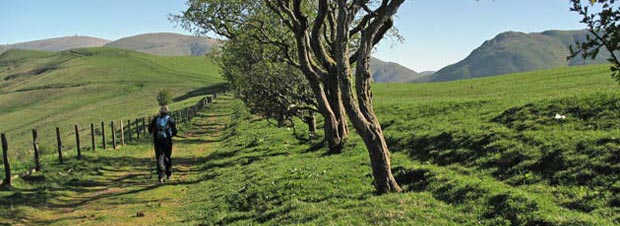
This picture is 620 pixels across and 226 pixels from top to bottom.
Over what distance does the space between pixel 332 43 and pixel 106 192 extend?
453 inches

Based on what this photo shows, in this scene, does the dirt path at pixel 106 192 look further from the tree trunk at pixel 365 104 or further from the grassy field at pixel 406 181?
the tree trunk at pixel 365 104

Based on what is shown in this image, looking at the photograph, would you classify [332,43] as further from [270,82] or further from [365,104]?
[365,104]

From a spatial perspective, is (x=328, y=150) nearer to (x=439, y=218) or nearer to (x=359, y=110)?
(x=359, y=110)

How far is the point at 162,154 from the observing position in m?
21.2

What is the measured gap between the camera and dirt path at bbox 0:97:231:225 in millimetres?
15633

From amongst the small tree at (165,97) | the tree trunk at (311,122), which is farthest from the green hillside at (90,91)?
the tree trunk at (311,122)

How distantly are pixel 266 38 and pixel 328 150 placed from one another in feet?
25.1

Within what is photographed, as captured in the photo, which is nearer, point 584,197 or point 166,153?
point 584,197

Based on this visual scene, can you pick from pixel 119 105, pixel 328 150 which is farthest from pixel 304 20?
pixel 119 105

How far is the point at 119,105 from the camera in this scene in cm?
9225

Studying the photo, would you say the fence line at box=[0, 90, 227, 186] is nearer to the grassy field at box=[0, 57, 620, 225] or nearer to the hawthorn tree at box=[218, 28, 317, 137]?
the grassy field at box=[0, 57, 620, 225]

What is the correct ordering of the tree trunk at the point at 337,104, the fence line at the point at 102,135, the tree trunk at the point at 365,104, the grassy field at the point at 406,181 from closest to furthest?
the grassy field at the point at 406,181, the tree trunk at the point at 365,104, the tree trunk at the point at 337,104, the fence line at the point at 102,135

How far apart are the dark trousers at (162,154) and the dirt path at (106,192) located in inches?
23.5

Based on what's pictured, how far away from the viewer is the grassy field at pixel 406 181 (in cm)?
1092
